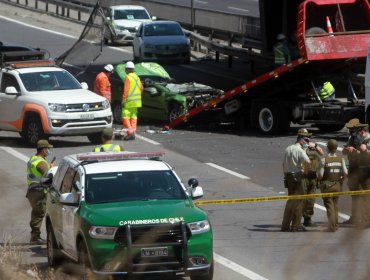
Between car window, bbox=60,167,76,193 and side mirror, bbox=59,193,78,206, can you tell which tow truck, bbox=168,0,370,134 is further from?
side mirror, bbox=59,193,78,206

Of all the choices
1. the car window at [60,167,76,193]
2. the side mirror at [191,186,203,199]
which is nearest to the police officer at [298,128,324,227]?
the side mirror at [191,186,203,199]

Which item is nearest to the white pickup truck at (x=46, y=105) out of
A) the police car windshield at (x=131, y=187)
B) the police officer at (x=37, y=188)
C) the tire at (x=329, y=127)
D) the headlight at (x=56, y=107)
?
the headlight at (x=56, y=107)

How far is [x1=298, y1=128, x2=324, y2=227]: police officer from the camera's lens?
15844mm

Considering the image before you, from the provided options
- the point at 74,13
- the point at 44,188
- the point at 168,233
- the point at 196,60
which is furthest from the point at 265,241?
the point at 74,13

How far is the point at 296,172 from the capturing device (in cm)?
1593

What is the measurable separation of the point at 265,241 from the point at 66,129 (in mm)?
9582

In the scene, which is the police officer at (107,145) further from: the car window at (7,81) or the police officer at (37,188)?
the car window at (7,81)

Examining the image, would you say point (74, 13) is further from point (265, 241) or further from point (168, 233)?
point (168, 233)

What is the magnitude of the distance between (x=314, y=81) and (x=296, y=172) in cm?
965

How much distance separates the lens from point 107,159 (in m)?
12.7

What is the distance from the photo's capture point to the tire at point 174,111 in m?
26.7

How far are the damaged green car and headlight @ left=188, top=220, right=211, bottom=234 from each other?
49.9ft

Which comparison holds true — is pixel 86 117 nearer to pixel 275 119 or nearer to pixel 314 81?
pixel 275 119

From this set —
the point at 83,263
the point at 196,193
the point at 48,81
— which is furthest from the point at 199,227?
the point at 48,81
